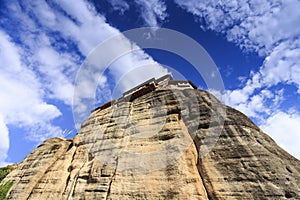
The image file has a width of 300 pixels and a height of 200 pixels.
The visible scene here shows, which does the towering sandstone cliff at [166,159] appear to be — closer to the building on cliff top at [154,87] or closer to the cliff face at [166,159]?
the cliff face at [166,159]

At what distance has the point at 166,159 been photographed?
57.3 ft

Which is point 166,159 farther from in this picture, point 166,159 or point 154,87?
point 154,87

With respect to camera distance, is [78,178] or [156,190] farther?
[78,178]

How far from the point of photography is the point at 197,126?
19000 millimetres

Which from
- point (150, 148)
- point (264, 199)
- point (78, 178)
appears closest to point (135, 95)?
point (150, 148)

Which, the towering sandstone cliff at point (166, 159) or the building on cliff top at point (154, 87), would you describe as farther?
the building on cliff top at point (154, 87)

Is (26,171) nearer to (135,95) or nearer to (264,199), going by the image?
(135,95)

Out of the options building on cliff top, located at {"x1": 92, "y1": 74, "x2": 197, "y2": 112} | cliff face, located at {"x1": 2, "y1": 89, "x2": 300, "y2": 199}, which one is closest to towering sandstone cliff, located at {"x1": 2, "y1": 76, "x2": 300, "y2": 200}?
cliff face, located at {"x1": 2, "y1": 89, "x2": 300, "y2": 199}

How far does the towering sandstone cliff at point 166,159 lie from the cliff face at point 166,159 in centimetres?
6

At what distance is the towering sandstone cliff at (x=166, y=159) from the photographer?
1513 cm

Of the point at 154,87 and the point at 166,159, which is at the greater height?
the point at 154,87

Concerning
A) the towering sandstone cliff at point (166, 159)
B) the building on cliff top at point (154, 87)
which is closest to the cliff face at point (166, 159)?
the towering sandstone cliff at point (166, 159)

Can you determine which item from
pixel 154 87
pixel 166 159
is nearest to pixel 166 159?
pixel 166 159

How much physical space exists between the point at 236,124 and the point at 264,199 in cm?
Answer: 608
